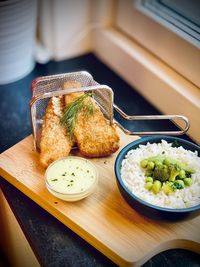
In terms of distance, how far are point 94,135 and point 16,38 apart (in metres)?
0.39

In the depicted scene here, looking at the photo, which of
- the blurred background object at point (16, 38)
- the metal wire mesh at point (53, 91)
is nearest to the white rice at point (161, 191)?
the metal wire mesh at point (53, 91)

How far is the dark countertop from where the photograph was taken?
0.77m

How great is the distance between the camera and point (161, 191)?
0.80 meters

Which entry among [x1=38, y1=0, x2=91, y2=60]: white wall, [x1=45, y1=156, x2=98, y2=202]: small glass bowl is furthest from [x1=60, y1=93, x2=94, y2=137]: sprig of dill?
[x1=38, y1=0, x2=91, y2=60]: white wall

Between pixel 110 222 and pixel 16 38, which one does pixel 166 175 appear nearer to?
pixel 110 222

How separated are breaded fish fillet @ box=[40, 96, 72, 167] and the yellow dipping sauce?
0.02m

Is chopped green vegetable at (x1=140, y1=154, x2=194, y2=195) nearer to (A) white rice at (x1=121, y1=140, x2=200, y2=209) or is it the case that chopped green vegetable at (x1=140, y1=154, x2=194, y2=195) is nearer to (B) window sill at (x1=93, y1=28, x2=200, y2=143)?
(A) white rice at (x1=121, y1=140, x2=200, y2=209)

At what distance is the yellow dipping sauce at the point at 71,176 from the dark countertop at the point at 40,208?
0.25 feet

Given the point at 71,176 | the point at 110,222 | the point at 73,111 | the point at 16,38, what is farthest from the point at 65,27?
the point at 110,222

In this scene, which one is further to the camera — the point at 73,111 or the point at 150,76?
the point at 150,76

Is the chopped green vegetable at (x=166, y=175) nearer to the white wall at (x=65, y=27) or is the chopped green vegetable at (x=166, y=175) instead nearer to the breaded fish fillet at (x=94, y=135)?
the breaded fish fillet at (x=94, y=135)

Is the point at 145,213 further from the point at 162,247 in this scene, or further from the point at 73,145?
the point at 73,145

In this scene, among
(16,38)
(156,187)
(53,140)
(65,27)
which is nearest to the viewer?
(156,187)

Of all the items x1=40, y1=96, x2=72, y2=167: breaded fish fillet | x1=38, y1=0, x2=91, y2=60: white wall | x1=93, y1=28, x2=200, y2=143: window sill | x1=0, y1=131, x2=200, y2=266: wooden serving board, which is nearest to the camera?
x1=0, y1=131, x2=200, y2=266: wooden serving board
